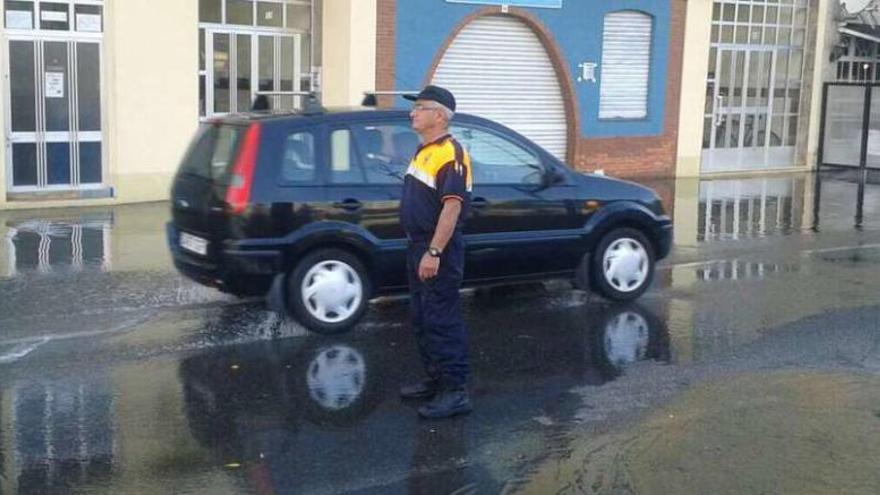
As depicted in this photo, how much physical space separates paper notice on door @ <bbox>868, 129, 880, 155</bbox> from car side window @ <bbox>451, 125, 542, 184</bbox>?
14.7 m

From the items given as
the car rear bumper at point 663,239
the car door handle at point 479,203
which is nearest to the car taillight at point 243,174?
the car door handle at point 479,203

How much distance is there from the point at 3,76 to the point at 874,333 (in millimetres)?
10308

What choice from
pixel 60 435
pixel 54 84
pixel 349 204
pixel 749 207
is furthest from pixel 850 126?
pixel 60 435

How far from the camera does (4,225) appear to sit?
42.0ft

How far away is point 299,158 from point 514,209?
1.75 meters

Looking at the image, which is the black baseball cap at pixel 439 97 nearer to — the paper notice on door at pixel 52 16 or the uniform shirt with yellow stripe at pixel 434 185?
the uniform shirt with yellow stripe at pixel 434 185

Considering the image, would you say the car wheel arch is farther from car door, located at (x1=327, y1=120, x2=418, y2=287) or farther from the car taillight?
the car taillight

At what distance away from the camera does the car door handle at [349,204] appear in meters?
8.01

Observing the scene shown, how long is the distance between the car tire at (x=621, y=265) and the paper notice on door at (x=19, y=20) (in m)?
8.19

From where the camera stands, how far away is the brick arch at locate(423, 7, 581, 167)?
17.0 metres

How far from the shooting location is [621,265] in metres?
9.24

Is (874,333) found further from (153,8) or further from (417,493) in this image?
(153,8)

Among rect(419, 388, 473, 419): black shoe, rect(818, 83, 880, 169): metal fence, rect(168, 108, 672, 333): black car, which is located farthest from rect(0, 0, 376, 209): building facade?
rect(818, 83, 880, 169): metal fence

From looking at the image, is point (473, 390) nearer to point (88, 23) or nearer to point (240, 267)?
point (240, 267)
